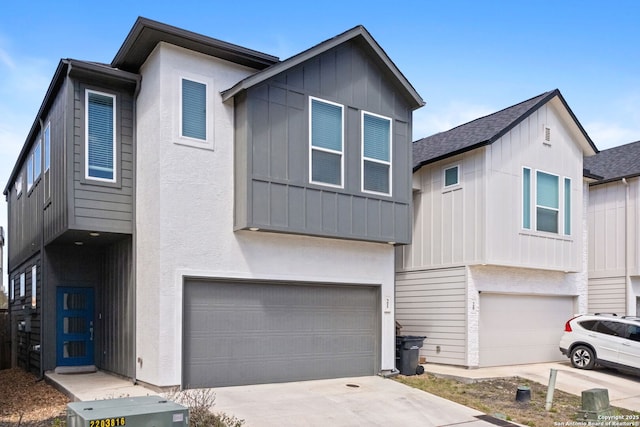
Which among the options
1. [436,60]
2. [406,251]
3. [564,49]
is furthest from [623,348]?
[436,60]

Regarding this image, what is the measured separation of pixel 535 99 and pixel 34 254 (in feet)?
45.0

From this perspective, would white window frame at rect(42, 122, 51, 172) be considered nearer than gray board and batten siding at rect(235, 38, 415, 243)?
No

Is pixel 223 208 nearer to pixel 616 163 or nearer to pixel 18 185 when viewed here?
pixel 18 185

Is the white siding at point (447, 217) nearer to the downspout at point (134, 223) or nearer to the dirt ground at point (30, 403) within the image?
the downspout at point (134, 223)

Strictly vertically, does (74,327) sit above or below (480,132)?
below

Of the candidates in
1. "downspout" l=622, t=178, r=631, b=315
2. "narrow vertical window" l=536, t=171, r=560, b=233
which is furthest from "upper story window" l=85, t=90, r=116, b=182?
"downspout" l=622, t=178, r=631, b=315

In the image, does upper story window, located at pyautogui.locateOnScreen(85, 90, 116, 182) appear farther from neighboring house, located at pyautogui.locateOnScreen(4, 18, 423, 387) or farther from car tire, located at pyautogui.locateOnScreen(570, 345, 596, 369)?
car tire, located at pyautogui.locateOnScreen(570, 345, 596, 369)

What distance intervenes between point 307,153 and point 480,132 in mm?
6175

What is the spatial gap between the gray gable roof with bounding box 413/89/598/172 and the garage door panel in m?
3.89

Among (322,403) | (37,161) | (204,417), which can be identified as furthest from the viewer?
(37,161)

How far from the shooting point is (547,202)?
16.6 meters

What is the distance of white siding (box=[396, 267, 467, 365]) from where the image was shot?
15336mm

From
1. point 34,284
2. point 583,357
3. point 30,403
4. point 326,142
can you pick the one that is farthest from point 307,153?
point 583,357

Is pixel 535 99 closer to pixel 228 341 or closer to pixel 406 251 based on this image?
pixel 406 251
